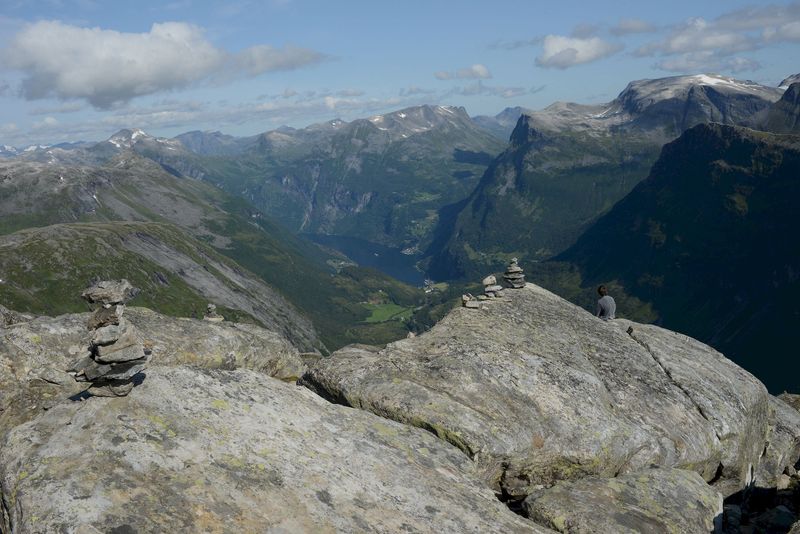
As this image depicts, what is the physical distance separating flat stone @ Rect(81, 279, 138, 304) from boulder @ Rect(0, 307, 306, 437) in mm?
1249


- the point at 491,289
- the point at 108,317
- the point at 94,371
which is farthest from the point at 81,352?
the point at 491,289

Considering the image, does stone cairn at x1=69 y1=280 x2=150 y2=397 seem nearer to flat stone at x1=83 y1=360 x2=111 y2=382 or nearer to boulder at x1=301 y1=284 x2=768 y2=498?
flat stone at x1=83 y1=360 x2=111 y2=382

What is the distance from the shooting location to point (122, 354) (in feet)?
54.0

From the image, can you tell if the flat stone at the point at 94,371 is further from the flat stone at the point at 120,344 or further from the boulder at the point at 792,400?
the boulder at the point at 792,400

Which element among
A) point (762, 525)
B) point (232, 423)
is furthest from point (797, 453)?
point (232, 423)

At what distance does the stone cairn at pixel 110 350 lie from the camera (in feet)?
53.2

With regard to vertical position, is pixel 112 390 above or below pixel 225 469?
above

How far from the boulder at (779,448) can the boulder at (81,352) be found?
2629 cm

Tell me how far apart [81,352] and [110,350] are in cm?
812

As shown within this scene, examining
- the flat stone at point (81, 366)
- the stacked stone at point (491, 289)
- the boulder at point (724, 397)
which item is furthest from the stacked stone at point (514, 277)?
the flat stone at point (81, 366)

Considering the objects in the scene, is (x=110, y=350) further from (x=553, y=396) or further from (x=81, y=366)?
(x=553, y=396)

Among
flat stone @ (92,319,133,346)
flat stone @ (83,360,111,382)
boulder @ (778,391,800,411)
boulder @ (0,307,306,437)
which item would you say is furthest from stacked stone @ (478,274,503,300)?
boulder @ (778,391,800,411)

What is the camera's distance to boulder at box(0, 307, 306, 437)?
19.7m

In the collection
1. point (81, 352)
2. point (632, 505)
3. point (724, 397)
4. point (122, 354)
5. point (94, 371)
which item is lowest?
point (724, 397)
